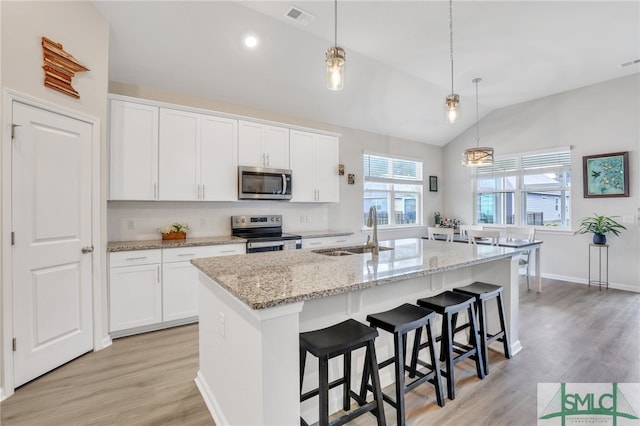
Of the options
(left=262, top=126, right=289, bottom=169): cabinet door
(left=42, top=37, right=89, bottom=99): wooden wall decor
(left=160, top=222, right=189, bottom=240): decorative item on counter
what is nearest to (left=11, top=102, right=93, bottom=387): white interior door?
(left=42, top=37, right=89, bottom=99): wooden wall decor

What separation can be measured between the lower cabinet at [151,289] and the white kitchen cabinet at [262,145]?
1.34 metres

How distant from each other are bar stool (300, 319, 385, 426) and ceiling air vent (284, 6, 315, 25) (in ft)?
10.0

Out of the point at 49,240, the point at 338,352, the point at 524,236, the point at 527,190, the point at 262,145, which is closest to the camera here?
the point at 338,352

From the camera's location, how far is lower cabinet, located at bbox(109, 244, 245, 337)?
9.76 ft

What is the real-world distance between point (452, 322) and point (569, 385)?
0.91 metres

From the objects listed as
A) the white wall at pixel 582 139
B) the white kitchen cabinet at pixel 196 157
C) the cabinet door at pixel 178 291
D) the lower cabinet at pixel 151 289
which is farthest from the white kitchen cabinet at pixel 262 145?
the white wall at pixel 582 139

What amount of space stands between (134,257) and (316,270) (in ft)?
7.21

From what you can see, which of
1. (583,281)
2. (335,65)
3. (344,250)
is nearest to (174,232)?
(344,250)

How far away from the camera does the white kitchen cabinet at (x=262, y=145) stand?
13.1ft

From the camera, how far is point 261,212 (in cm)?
448

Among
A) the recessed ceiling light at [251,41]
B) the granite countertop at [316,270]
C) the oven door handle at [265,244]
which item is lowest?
the oven door handle at [265,244]

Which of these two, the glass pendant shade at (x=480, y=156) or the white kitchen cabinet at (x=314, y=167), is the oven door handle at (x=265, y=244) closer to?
the white kitchen cabinet at (x=314, y=167)

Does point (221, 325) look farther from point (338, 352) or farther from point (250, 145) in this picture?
point (250, 145)

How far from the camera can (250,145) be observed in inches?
160
